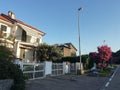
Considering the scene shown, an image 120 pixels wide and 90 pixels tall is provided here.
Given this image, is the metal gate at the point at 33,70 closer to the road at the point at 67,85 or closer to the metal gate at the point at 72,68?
the road at the point at 67,85

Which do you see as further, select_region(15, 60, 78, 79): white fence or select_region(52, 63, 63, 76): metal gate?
select_region(52, 63, 63, 76): metal gate

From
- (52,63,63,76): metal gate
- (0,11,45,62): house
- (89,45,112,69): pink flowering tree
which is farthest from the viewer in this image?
(89,45,112,69): pink flowering tree

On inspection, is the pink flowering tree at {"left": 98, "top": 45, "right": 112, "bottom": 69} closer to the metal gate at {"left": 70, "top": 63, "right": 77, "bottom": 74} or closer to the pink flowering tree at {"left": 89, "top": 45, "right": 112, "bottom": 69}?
the pink flowering tree at {"left": 89, "top": 45, "right": 112, "bottom": 69}

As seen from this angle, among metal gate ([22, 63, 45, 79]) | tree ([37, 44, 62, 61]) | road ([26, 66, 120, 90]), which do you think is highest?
tree ([37, 44, 62, 61])

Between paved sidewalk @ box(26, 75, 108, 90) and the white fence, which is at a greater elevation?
the white fence

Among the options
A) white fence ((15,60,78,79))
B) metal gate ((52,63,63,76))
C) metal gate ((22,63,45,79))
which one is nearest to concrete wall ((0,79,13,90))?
white fence ((15,60,78,79))

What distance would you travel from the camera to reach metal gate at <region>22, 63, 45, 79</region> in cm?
1741

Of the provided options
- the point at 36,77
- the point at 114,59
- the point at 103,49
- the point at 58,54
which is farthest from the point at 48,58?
the point at 114,59

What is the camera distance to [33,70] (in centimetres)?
1869

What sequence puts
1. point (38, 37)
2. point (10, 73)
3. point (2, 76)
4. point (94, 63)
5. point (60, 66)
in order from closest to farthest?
1. point (2, 76)
2. point (10, 73)
3. point (60, 66)
4. point (38, 37)
5. point (94, 63)

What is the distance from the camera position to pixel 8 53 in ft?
40.4

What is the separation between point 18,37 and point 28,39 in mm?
1959

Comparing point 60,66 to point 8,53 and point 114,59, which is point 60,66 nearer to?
point 8,53

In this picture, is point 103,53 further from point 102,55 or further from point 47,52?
point 47,52
